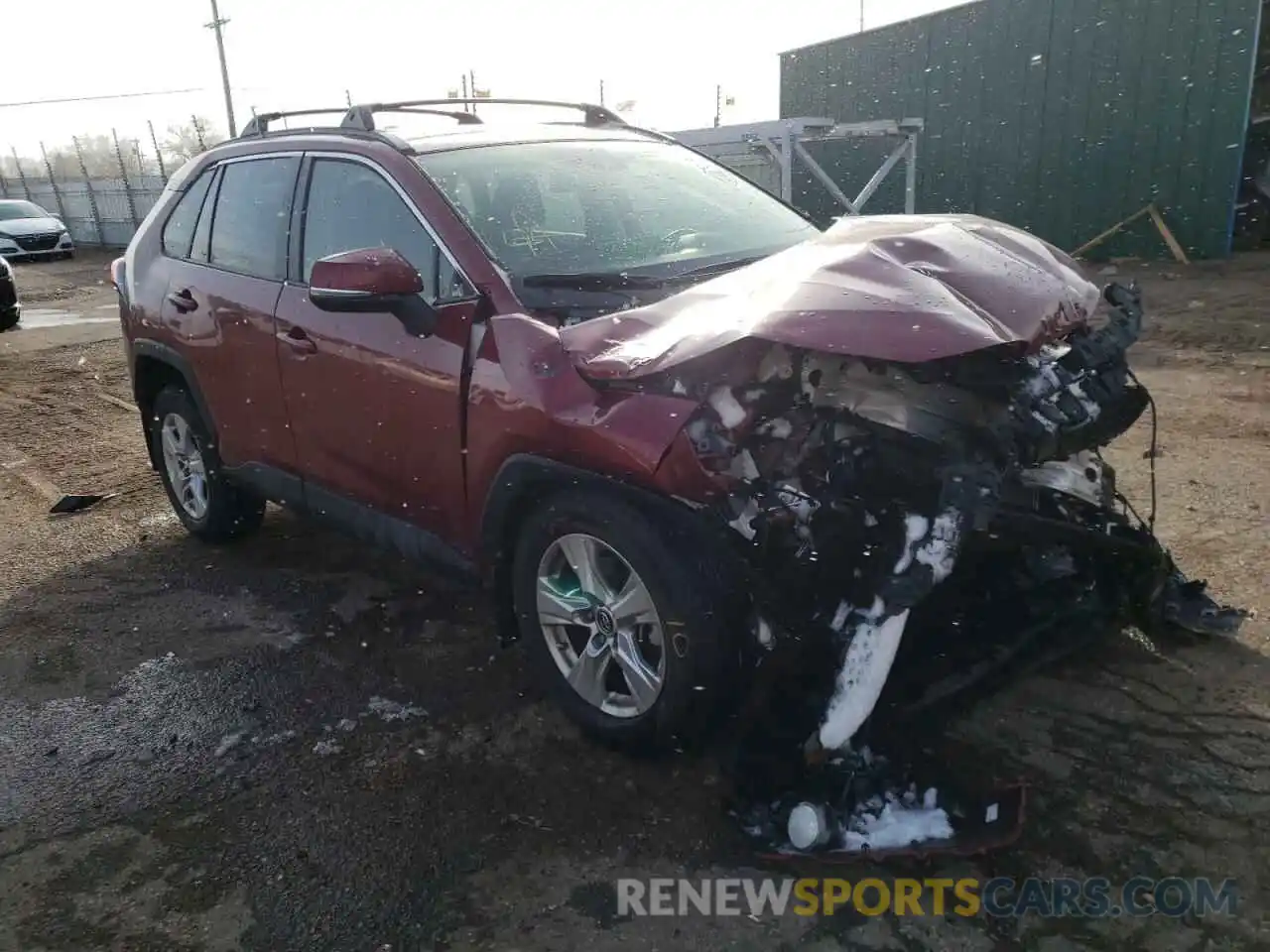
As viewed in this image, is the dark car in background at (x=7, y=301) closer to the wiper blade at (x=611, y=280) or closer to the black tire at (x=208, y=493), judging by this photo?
the black tire at (x=208, y=493)

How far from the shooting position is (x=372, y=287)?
299 cm

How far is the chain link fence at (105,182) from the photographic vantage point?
26.4m

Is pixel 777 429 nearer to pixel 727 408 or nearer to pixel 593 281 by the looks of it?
pixel 727 408

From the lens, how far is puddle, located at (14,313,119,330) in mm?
13320

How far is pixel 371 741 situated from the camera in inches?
125

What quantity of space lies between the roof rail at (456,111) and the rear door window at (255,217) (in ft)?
1.06

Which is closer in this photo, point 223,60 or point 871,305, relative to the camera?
point 871,305

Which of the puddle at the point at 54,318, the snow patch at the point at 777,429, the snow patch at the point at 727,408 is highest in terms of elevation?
the snow patch at the point at 727,408

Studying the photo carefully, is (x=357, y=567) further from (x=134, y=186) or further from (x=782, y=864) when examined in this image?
(x=134, y=186)

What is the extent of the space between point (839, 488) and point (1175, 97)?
39.3ft

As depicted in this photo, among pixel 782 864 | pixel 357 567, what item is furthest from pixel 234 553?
pixel 782 864

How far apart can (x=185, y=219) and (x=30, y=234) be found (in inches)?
875

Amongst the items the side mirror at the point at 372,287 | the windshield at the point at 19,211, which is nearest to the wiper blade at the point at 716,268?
the side mirror at the point at 372,287

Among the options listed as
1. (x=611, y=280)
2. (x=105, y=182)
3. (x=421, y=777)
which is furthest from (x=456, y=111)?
(x=105, y=182)
